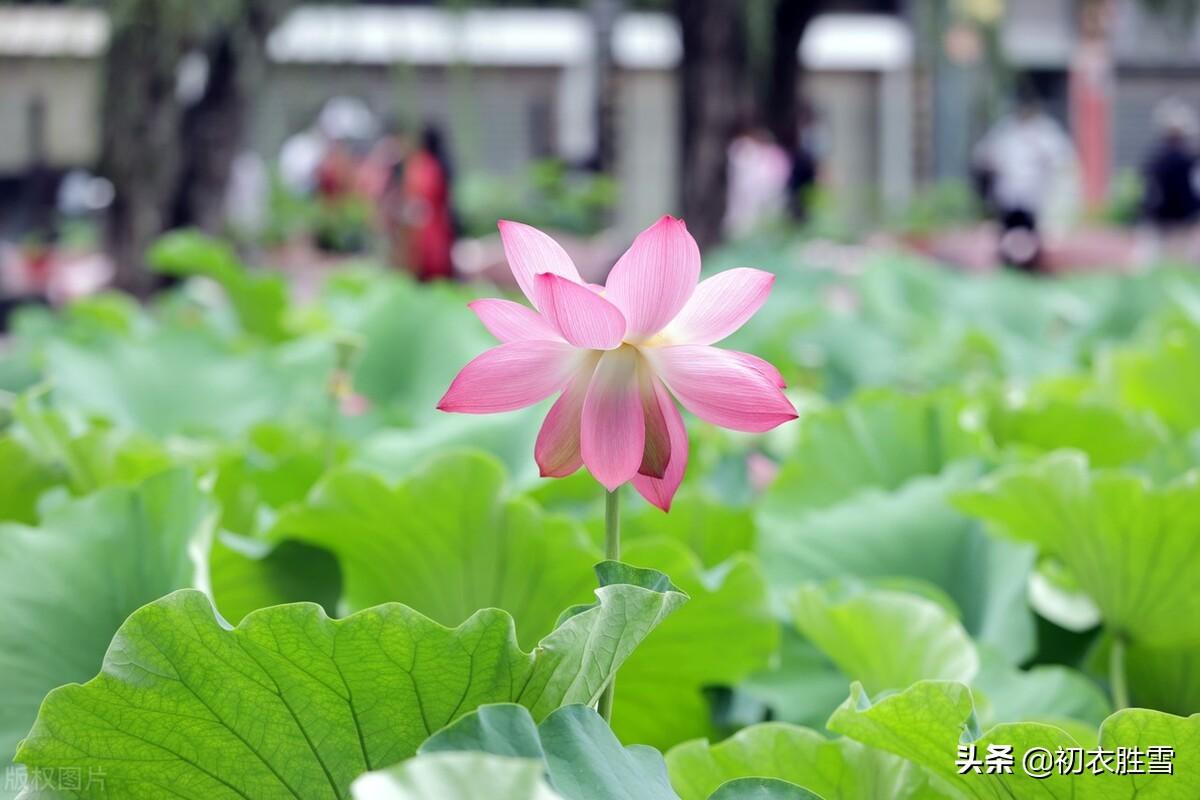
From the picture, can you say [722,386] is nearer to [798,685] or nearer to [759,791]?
[759,791]

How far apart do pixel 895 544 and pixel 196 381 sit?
2.31 feet

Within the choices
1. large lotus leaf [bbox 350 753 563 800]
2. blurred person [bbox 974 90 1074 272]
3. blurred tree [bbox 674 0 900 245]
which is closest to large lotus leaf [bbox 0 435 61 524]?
large lotus leaf [bbox 350 753 563 800]

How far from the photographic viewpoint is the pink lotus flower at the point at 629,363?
40 cm

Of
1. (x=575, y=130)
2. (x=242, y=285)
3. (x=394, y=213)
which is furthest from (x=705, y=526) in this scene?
(x=575, y=130)

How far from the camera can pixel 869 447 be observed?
3.36 feet

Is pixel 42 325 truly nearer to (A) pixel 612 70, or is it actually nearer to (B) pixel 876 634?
(B) pixel 876 634

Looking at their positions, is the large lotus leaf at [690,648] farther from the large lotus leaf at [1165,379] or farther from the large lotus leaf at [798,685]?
the large lotus leaf at [1165,379]

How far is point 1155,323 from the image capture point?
1558 mm

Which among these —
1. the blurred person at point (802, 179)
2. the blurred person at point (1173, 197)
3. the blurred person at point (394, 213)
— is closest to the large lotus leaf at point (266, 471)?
the blurred person at point (394, 213)

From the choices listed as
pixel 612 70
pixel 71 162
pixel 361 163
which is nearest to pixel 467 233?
pixel 361 163

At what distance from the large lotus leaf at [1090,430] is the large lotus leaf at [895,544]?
13 cm

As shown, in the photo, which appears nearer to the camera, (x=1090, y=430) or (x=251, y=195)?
(x=1090, y=430)

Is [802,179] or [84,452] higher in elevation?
[84,452]

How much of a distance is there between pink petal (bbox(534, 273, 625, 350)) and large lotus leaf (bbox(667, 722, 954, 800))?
172 millimetres
